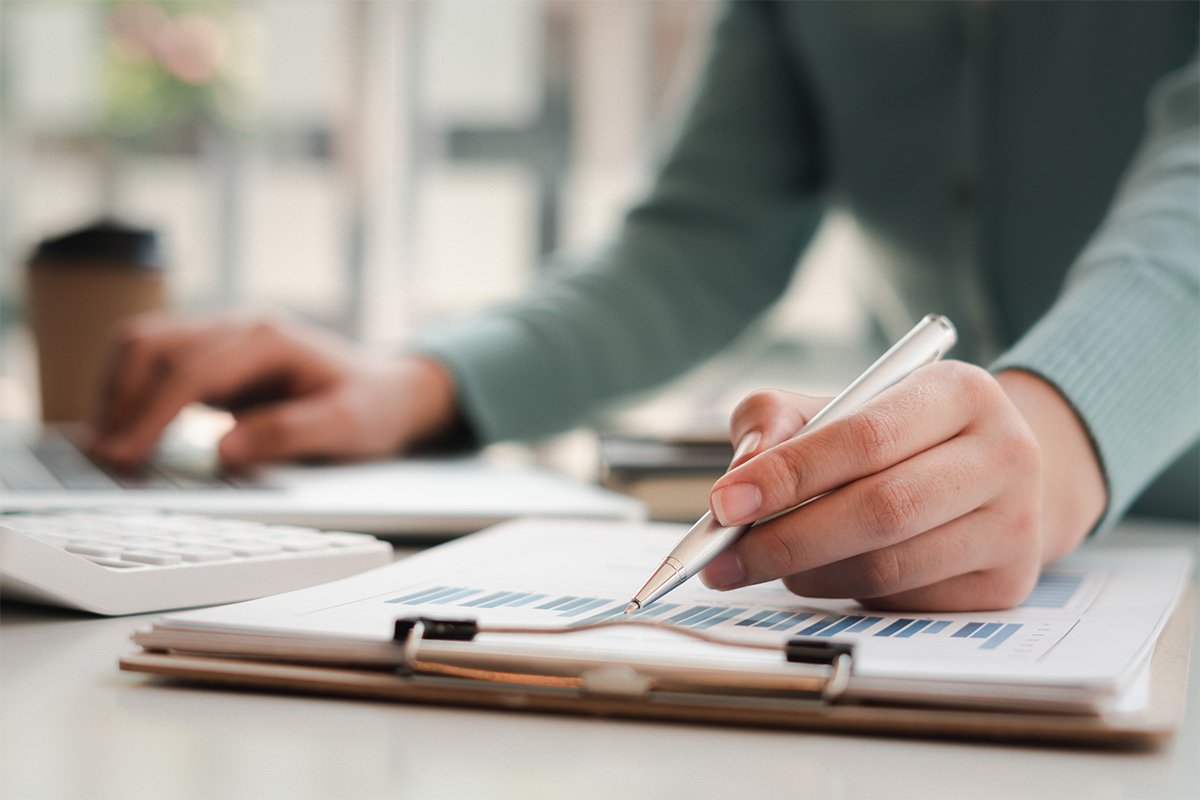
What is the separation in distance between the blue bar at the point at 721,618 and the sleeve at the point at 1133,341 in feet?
0.54

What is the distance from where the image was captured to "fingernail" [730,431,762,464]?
35 centimetres

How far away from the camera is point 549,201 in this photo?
12.4 feet

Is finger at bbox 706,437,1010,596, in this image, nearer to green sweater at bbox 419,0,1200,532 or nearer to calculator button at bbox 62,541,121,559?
calculator button at bbox 62,541,121,559

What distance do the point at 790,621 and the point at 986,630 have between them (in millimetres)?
53

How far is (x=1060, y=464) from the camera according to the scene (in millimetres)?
413

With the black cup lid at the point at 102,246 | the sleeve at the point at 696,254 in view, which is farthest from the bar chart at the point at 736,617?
the black cup lid at the point at 102,246

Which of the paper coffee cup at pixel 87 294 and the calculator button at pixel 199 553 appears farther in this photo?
the paper coffee cup at pixel 87 294

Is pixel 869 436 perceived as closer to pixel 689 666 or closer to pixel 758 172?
pixel 689 666

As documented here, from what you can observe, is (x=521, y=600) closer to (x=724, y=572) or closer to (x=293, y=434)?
(x=724, y=572)

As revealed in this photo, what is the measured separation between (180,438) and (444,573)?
671 mm

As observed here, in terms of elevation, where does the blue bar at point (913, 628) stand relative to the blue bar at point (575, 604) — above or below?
below

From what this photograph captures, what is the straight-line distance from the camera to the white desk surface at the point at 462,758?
0.22 metres

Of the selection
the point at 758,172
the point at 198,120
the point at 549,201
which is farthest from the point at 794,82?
the point at 198,120

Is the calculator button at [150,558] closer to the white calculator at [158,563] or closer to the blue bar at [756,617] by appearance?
the white calculator at [158,563]
